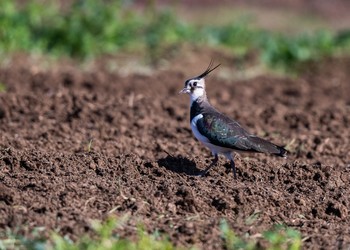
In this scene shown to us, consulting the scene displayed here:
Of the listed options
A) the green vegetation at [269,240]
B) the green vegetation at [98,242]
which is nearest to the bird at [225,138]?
the green vegetation at [269,240]

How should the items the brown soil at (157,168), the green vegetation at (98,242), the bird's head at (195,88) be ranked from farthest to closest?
the bird's head at (195,88)
the brown soil at (157,168)
the green vegetation at (98,242)

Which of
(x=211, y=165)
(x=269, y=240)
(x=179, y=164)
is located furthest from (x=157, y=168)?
(x=269, y=240)

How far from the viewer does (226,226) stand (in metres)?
6.18

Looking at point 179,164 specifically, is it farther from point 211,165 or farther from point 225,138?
point 225,138

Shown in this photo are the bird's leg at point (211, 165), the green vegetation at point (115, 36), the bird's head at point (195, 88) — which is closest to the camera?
the bird's leg at point (211, 165)

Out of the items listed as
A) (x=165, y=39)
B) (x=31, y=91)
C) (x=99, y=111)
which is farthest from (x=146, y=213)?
(x=165, y=39)

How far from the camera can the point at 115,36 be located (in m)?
17.9

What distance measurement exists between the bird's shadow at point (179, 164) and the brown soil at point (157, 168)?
0.01 meters

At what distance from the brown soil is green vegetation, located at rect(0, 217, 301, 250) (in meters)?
0.09

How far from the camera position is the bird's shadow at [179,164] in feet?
27.3

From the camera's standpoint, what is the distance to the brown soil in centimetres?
662

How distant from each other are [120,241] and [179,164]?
2739 millimetres

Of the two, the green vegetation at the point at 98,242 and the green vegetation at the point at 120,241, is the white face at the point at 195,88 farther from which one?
the green vegetation at the point at 98,242

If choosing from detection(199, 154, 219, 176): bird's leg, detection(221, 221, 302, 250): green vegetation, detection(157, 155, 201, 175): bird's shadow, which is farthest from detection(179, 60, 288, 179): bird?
detection(221, 221, 302, 250): green vegetation
